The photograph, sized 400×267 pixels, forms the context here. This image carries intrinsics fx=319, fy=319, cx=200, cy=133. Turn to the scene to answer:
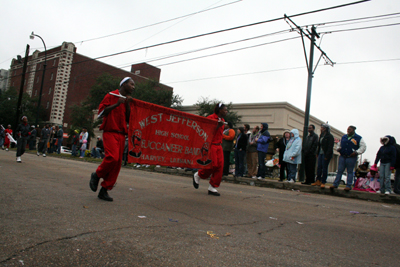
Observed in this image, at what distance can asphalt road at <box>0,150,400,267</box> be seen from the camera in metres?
2.61

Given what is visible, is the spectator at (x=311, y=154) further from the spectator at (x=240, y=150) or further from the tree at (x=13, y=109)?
the tree at (x=13, y=109)

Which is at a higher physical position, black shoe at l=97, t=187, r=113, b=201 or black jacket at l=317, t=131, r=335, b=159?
black jacket at l=317, t=131, r=335, b=159

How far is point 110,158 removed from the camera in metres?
4.78

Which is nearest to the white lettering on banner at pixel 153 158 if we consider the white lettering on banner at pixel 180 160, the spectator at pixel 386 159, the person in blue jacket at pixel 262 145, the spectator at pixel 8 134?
the white lettering on banner at pixel 180 160

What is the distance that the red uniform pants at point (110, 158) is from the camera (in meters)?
4.80

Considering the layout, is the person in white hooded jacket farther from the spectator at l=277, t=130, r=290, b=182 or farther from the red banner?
the red banner

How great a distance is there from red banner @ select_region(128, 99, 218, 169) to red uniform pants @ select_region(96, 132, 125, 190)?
28 cm

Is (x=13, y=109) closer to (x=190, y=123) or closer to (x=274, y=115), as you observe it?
(x=274, y=115)

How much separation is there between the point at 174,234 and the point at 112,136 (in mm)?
2208

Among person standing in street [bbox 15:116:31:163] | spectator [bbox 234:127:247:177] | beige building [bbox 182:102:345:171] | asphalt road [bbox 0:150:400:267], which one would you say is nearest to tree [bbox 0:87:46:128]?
beige building [bbox 182:102:345:171]

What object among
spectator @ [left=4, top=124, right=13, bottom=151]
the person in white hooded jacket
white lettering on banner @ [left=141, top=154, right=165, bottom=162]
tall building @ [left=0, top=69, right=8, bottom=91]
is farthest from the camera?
tall building @ [left=0, top=69, right=8, bottom=91]

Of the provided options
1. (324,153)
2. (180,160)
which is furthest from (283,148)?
(180,160)

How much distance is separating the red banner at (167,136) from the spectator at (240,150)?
532 cm

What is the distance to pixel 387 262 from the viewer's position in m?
3.03
